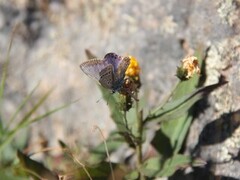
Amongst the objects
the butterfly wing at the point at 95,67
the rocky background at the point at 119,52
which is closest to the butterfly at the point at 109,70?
the butterfly wing at the point at 95,67

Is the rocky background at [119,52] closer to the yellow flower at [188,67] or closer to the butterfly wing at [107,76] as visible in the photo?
the yellow flower at [188,67]

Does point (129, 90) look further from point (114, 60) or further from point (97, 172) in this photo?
point (97, 172)

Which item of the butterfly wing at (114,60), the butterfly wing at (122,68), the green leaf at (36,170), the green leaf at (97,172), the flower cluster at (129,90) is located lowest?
the green leaf at (97,172)

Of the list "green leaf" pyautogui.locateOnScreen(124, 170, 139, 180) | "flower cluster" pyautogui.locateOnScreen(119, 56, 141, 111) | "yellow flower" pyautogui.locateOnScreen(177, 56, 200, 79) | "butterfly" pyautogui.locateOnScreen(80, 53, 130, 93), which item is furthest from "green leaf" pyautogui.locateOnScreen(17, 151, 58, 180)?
"yellow flower" pyautogui.locateOnScreen(177, 56, 200, 79)

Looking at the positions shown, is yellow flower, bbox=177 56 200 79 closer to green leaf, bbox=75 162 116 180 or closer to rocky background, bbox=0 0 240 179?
rocky background, bbox=0 0 240 179

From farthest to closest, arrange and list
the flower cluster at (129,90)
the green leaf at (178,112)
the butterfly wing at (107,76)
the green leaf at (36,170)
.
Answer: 1. the green leaf at (36,170)
2. the green leaf at (178,112)
3. the flower cluster at (129,90)
4. the butterfly wing at (107,76)

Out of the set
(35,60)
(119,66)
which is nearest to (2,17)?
(35,60)

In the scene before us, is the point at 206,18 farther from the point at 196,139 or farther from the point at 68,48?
the point at 68,48
